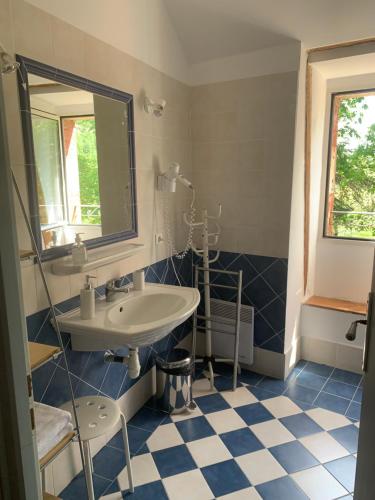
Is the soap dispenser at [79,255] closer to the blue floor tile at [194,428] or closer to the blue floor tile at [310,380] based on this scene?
the blue floor tile at [194,428]

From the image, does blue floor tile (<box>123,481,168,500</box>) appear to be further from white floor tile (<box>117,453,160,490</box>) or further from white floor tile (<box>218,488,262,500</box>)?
white floor tile (<box>218,488,262,500</box>)

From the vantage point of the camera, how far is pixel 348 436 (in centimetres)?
216

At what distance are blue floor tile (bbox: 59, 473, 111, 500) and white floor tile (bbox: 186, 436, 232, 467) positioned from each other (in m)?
0.48

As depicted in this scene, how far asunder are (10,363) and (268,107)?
2320 millimetres

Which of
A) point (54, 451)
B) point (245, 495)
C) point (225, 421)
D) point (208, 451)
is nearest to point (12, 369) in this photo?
point (54, 451)

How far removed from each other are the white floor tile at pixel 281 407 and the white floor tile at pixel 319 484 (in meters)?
0.45

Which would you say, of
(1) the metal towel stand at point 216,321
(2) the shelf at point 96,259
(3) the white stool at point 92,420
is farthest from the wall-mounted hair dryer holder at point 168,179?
(3) the white stool at point 92,420

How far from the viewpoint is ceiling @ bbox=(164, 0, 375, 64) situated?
2104 mm

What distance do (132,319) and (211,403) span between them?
0.92 m

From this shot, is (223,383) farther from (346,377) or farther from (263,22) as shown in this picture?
(263,22)

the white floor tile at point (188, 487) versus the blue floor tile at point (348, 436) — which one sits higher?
the blue floor tile at point (348, 436)

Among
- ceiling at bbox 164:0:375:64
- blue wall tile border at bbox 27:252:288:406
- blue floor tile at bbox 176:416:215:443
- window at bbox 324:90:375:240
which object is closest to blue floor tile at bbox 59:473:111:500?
blue wall tile border at bbox 27:252:288:406

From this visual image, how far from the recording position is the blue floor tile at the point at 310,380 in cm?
268

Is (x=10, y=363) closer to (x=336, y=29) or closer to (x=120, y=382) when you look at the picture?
(x=120, y=382)
